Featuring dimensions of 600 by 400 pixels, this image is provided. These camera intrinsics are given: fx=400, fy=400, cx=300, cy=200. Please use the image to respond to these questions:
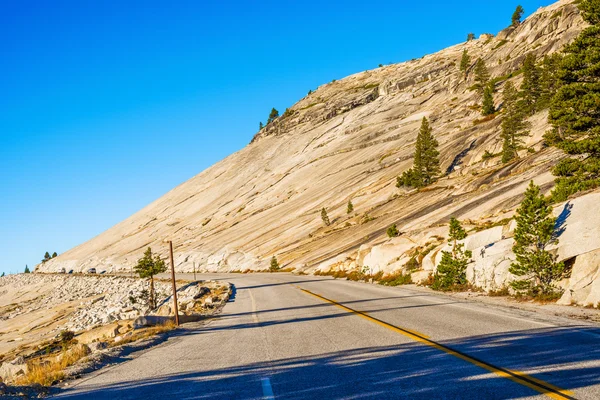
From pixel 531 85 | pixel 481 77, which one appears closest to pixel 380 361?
pixel 531 85

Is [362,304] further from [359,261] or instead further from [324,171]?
[324,171]

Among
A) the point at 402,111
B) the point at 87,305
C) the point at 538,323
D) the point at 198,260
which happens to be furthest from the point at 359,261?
the point at 402,111

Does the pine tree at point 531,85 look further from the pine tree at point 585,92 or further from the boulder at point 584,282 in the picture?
the boulder at point 584,282

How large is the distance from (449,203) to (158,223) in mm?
99987

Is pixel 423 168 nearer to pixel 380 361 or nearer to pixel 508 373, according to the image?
pixel 380 361

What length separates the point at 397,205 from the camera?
54.5 m

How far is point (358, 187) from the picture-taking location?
73562mm

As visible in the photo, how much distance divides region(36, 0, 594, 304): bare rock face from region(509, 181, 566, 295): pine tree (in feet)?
2.08

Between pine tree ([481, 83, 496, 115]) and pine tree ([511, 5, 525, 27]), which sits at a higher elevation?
pine tree ([511, 5, 525, 27])

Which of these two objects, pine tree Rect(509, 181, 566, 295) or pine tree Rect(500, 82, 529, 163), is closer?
pine tree Rect(509, 181, 566, 295)

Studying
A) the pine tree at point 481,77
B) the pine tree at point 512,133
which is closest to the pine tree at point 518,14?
the pine tree at point 481,77

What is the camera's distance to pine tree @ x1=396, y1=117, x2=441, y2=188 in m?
59.3

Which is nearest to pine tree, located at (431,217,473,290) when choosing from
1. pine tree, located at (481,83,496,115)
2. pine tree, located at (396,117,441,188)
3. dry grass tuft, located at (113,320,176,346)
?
dry grass tuft, located at (113,320,176,346)

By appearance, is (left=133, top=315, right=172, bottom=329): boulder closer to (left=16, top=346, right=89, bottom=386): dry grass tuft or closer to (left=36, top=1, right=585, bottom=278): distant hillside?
(left=16, top=346, right=89, bottom=386): dry grass tuft
